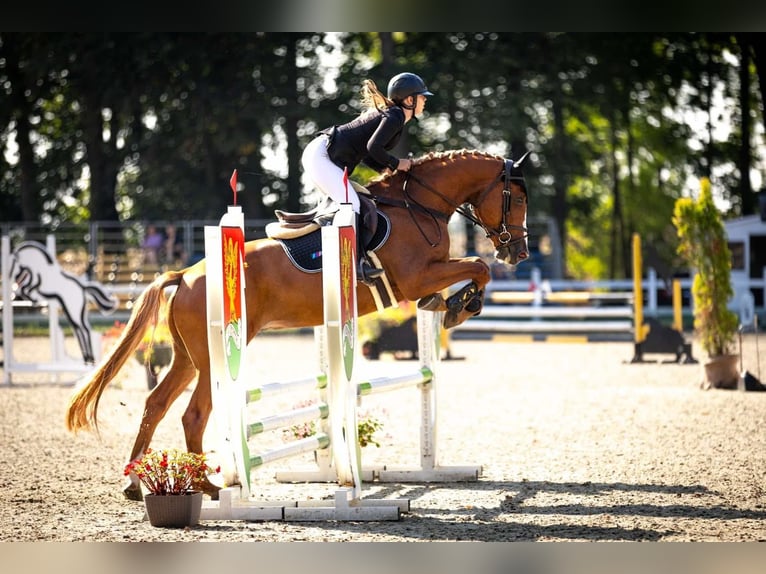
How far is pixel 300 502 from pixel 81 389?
1210 mm

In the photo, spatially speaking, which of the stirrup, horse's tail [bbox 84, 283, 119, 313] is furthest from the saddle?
horse's tail [bbox 84, 283, 119, 313]

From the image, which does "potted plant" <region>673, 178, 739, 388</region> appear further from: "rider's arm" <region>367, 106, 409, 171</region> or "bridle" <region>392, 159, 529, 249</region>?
"rider's arm" <region>367, 106, 409, 171</region>

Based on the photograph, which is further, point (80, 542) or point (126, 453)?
point (126, 453)

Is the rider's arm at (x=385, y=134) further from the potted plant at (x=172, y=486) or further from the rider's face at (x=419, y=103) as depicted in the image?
→ the potted plant at (x=172, y=486)

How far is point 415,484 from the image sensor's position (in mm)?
6039

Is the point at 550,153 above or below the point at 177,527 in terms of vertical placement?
above

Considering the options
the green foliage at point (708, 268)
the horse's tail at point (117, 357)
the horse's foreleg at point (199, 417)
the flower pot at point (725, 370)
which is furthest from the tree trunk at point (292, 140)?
the horse's foreleg at point (199, 417)

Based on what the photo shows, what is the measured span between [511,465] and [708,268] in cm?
410

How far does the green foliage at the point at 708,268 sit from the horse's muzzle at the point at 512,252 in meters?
4.06

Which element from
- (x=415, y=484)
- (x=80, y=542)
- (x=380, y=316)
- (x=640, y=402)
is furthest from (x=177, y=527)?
(x=380, y=316)

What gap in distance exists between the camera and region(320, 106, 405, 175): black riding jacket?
553 cm

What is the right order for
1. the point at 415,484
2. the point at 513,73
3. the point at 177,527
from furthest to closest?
the point at 513,73
the point at 415,484
the point at 177,527
